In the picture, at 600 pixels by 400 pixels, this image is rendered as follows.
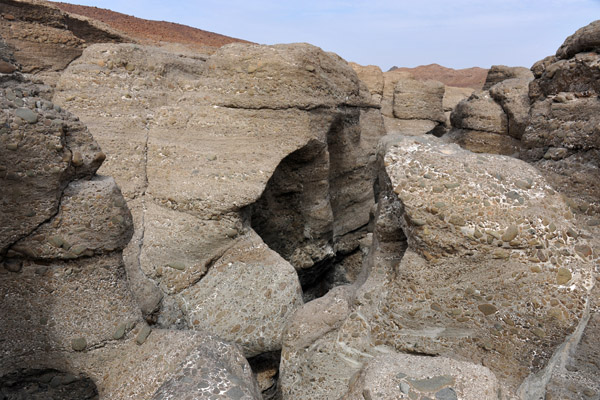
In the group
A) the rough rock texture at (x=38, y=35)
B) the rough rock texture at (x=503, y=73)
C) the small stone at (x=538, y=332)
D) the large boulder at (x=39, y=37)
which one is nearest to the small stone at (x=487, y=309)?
the small stone at (x=538, y=332)

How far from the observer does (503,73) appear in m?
6.89

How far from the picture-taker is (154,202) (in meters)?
3.48

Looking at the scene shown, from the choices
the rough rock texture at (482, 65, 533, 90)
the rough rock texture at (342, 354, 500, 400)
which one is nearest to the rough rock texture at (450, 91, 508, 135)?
the rough rock texture at (482, 65, 533, 90)

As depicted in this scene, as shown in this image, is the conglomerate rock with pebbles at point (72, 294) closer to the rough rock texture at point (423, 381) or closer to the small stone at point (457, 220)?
the rough rock texture at point (423, 381)

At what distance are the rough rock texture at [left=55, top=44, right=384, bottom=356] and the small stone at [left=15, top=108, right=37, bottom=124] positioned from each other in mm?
1502

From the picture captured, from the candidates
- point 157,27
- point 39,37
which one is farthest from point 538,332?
point 157,27

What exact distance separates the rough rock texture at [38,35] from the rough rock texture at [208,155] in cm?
41

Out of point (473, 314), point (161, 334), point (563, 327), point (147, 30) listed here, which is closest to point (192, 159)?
point (161, 334)

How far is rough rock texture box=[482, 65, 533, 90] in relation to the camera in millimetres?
6666

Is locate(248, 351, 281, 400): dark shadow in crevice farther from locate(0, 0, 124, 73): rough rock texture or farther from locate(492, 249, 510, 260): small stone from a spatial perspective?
locate(0, 0, 124, 73): rough rock texture

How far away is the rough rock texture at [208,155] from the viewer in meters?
3.16

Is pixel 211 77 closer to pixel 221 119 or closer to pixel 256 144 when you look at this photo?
pixel 221 119

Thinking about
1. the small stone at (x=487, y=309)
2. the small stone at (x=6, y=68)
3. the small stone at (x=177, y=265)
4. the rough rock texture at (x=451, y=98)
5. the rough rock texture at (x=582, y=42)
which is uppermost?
the rough rock texture at (x=582, y=42)

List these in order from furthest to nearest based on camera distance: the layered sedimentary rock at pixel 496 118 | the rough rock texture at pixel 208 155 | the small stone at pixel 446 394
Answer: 1. the layered sedimentary rock at pixel 496 118
2. the rough rock texture at pixel 208 155
3. the small stone at pixel 446 394
